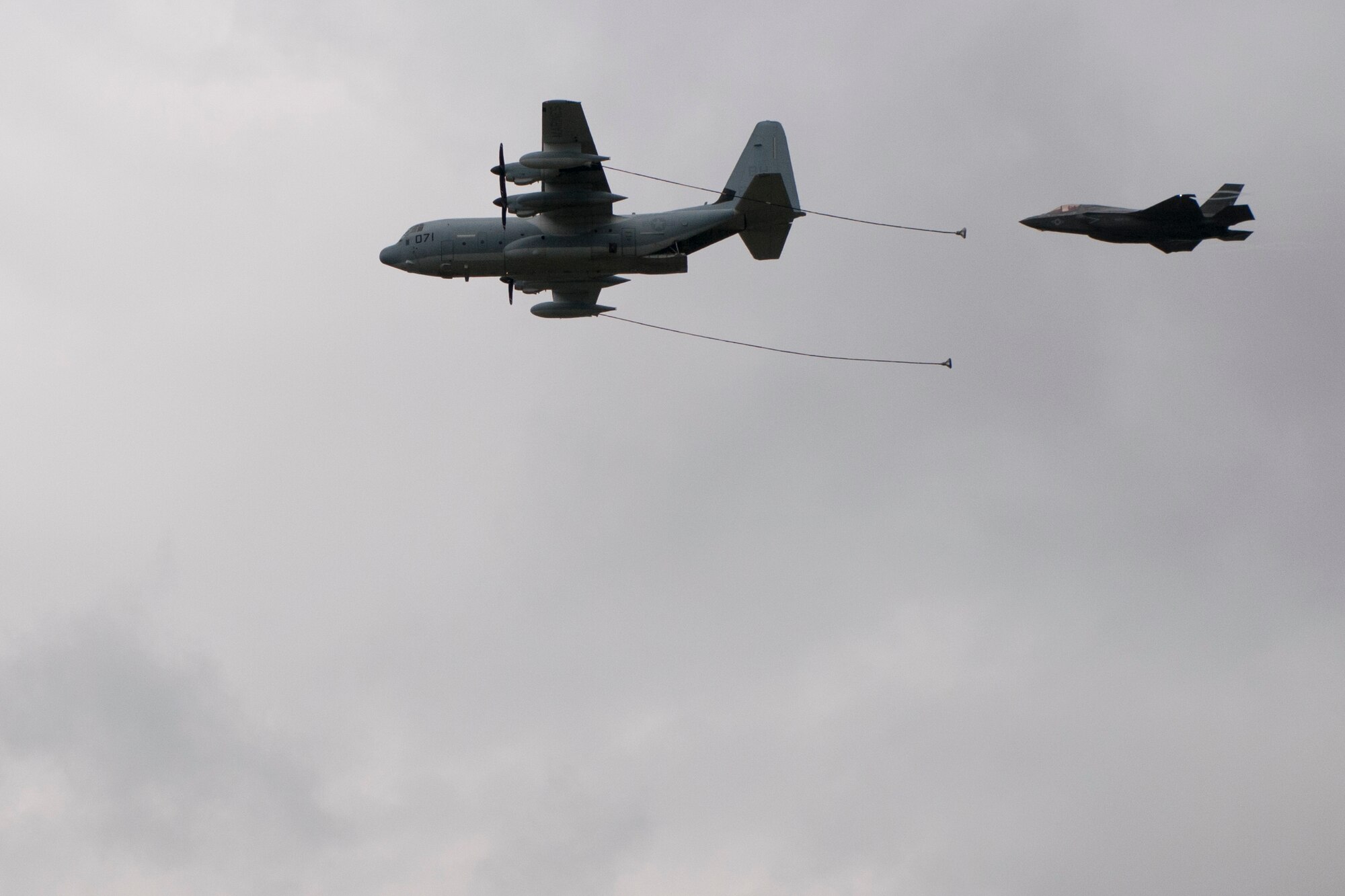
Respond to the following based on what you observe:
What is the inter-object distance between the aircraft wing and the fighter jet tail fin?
24.5 meters

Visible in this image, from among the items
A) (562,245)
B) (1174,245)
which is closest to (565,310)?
(562,245)

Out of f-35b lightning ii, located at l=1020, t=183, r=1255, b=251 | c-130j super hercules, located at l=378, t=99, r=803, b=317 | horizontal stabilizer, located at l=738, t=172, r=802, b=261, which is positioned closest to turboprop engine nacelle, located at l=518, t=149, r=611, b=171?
c-130j super hercules, located at l=378, t=99, r=803, b=317

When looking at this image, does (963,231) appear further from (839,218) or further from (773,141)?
(773,141)

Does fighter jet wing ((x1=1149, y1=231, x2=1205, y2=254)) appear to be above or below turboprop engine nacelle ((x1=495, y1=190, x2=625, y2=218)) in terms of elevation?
below

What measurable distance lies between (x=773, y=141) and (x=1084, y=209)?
15998mm

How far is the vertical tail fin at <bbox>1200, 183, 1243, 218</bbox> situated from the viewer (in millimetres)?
56250

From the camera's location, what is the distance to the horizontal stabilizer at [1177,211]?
2181 inches

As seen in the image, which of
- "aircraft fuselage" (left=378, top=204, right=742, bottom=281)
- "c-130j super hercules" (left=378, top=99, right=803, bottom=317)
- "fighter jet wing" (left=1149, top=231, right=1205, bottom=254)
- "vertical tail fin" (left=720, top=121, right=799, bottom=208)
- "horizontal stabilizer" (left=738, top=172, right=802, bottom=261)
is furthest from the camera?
"fighter jet wing" (left=1149, top=231, right=1205, bottom=254)

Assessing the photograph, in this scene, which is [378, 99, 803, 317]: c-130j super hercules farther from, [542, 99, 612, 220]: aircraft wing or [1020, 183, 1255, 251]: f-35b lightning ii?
[1020, 183, 1255, 251]: f-35b lightning ii

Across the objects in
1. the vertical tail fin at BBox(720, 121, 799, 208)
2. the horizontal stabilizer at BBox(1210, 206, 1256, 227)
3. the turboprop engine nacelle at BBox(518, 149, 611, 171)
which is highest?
the vertical tail fin at BBox(720, 121, 799, 208)

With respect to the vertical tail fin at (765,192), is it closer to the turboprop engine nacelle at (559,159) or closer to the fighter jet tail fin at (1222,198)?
the turboprop engine nacelle at (559,159)

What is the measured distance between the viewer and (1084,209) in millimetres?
61094

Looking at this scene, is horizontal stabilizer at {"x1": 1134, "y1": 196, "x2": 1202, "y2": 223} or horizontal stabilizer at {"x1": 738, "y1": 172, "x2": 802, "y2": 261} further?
horizontal stabilizer at {"x1": 1134, "y1": 196, "x2": 1202, "y2": 223}

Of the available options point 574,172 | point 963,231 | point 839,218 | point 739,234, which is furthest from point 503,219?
point 963,231
